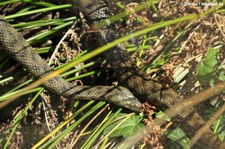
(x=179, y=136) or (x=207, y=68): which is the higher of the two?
(x=207, y=68)

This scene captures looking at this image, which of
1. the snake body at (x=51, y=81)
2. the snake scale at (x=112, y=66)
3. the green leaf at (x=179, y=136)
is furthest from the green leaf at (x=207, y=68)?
the snake body at (x=51, y=81)

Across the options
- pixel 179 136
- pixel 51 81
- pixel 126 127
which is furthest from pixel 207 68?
pixel 51 81

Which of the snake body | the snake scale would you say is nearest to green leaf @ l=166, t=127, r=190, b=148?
the snake scale

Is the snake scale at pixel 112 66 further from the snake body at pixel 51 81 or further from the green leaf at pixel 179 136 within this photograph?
the green leaf at pixel 179 136

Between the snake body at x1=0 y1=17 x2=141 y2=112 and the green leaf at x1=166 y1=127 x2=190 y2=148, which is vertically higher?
the snake body at x1=0 y1=17 x2=141 y2=112

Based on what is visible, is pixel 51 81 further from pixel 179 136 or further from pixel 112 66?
pixel 179 136

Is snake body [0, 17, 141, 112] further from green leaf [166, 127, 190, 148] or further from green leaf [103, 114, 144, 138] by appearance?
green leaf [166, 127, 190, 148]
